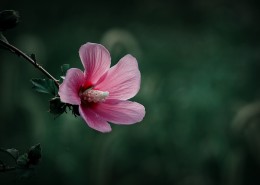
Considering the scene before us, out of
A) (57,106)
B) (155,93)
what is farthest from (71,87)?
(155,93)

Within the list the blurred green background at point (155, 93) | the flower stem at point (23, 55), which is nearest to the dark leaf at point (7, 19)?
the flower stem at point (23, 55)

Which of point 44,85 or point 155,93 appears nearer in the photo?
point 44,85

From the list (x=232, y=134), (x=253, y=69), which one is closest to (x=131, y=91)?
(x=232, y=134)

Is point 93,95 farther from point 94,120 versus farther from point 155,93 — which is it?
point 155,93

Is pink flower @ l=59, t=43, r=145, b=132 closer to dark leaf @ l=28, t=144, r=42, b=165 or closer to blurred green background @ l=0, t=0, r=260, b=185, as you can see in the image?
dark leaf @ l=28, t=144, r=42, b=165

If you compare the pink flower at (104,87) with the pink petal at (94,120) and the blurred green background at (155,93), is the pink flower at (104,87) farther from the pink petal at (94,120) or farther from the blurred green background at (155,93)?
the blurred green background at (155,93)

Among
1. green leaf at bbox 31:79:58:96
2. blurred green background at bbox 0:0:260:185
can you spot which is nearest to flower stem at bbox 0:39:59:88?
green leaf at bbox 31:79:58:96

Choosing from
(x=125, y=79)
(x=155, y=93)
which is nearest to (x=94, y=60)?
(x=125, y=79)
